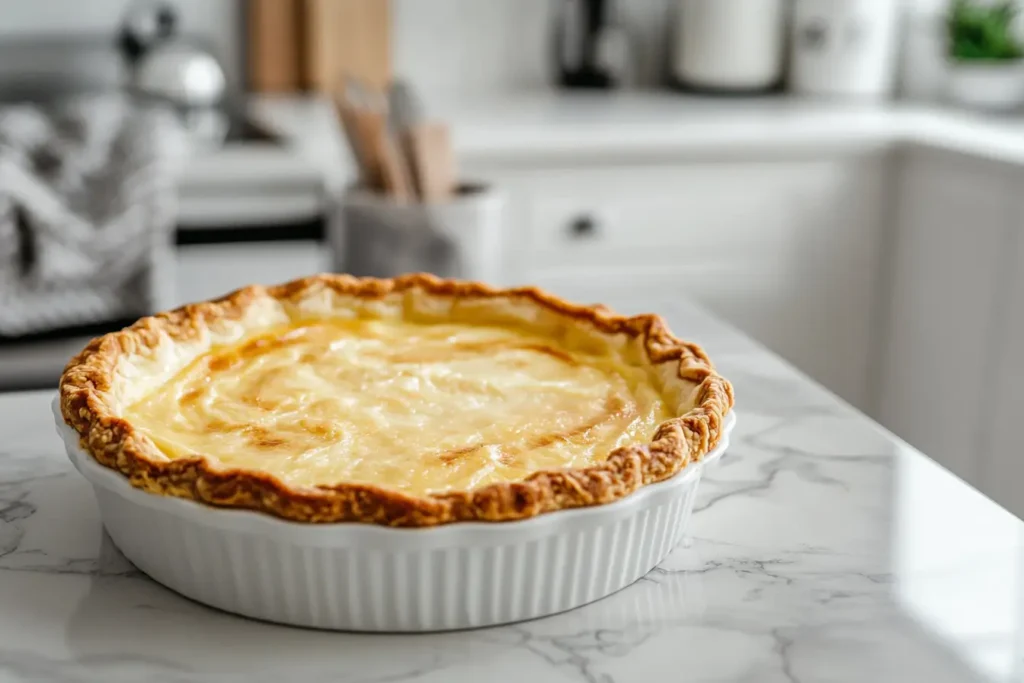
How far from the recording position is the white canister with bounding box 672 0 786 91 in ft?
8.76

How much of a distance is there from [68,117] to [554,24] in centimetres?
140

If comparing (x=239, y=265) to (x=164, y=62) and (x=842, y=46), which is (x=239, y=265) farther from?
(x=842, y=46)

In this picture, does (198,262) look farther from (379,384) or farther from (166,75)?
(379,384)

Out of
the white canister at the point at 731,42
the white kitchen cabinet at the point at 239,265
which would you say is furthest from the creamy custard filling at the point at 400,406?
the white canister at the point at 731,42

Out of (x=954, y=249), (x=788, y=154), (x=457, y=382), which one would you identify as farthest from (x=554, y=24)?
(x=457, y=382)

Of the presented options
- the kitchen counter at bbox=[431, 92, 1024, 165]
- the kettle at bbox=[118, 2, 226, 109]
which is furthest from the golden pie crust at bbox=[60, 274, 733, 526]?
the kettle at bbox=[118, 2, 226, 109]

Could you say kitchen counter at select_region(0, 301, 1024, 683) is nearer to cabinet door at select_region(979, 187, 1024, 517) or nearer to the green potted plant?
cabinet door at select_region(979, 187, 1024, 517)

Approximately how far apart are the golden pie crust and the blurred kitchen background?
1.11 ft

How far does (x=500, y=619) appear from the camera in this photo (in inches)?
28.9

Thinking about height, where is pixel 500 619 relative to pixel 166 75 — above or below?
below

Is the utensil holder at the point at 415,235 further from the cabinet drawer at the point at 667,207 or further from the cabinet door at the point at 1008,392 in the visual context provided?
the cabinet door at the point at 1008,392

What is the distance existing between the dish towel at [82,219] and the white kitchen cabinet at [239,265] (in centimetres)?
25

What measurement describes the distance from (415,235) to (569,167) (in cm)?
83

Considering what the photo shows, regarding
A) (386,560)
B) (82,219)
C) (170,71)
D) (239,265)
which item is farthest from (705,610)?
(170,71)
